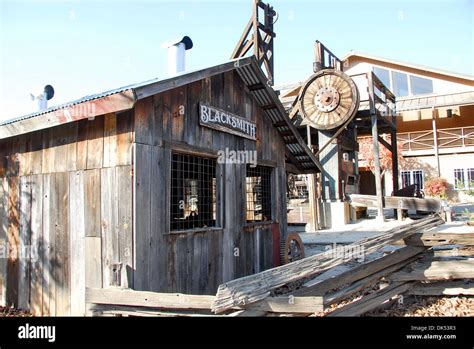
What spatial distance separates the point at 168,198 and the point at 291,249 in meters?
5.10

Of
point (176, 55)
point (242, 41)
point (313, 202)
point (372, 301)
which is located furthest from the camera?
point (313, 202)

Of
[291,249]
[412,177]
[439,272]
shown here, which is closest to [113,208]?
[439,272]

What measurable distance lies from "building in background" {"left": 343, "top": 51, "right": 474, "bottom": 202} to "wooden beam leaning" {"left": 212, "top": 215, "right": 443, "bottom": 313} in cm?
1930

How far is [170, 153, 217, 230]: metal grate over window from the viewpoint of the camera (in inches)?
279

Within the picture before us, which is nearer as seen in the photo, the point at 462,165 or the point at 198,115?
the point at 198,115

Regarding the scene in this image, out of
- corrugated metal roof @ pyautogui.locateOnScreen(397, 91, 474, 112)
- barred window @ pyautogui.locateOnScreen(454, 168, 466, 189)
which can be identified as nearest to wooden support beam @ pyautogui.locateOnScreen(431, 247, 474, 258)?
corrugated metal roof @ pyautogui.locateOnScreen(397, 91, 474, 112)

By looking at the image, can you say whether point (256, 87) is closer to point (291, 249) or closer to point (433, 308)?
point (291, 249)

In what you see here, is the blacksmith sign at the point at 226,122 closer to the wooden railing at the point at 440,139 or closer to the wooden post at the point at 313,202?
the wooden post at the point at 313,202

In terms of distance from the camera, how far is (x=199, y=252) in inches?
277

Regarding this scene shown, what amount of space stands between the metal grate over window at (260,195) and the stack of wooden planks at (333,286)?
1.95 m

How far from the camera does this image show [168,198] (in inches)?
249
